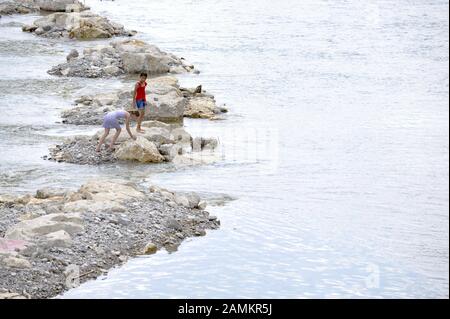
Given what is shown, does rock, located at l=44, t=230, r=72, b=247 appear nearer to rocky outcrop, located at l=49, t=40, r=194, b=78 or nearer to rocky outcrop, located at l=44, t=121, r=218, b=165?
rocky outcrop, located at l=44, t=121, r=218, b=165

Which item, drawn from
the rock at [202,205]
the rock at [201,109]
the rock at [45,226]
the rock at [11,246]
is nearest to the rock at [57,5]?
the rock at [201,109]

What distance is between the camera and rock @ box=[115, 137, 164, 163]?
2548 centimetres

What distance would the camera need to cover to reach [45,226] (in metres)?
Result: 18.1

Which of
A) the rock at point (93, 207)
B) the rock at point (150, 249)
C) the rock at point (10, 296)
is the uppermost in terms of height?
the rock at point (93, 207)

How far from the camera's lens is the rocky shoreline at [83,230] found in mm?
16672

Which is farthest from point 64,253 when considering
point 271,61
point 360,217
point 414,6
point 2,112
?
point 414,6

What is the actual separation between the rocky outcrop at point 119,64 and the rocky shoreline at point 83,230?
17.4m

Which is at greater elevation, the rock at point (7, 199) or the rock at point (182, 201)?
the rock at point (182, 201)

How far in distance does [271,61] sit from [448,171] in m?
18.5

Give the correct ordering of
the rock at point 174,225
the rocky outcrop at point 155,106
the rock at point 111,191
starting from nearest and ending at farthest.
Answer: the rock at point 174,225 → the rock at point 111,191 → the rocky outcrop at point 155,106

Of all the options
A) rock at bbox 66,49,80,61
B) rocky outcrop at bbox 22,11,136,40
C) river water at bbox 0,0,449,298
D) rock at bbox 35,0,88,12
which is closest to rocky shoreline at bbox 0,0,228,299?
river water at bbox 0,0,449,298

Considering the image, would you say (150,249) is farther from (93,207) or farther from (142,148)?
(142,148)

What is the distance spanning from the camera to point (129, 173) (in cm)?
2450

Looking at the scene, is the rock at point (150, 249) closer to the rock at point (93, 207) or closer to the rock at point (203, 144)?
the rock at point (93, 207)
